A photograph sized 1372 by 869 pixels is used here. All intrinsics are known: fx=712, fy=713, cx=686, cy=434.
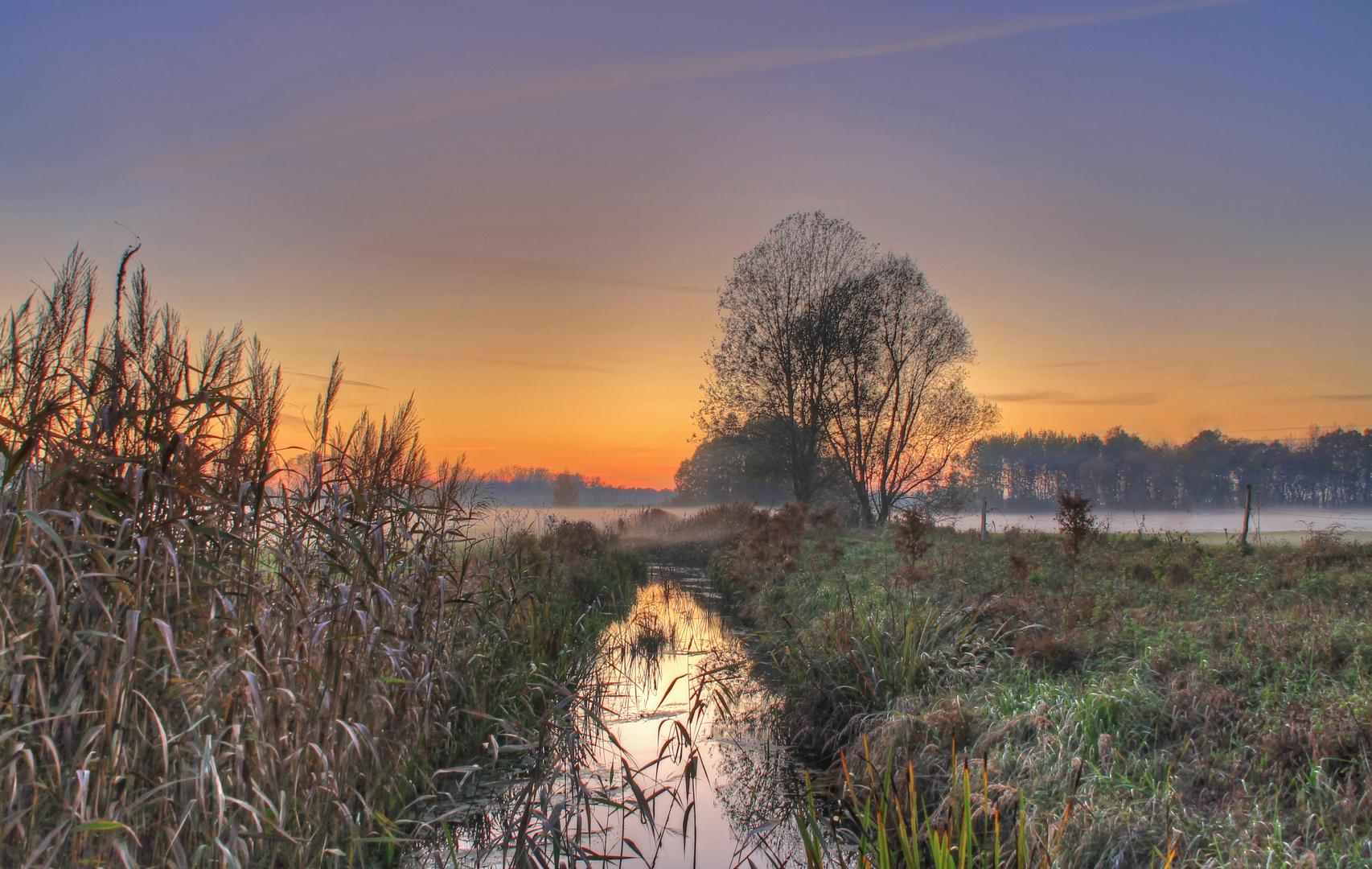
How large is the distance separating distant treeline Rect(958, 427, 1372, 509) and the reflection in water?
1553 inches

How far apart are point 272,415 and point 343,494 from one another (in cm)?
66

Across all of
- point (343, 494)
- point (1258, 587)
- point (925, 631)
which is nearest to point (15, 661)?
point (343, 494)

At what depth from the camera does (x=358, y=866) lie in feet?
11.8

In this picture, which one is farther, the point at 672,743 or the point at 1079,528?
the point at 1079,528

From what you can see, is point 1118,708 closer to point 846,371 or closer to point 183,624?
point 183,624

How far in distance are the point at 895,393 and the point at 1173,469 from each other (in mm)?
39079

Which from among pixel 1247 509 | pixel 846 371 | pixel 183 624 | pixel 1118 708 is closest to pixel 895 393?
pixel 846 371

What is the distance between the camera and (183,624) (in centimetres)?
293

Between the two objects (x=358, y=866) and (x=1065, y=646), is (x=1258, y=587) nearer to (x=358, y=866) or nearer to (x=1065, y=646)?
(x=1065, y=646)

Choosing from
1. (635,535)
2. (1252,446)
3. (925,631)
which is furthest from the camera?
(1252,446)

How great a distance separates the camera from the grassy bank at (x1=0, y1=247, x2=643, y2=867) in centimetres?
250

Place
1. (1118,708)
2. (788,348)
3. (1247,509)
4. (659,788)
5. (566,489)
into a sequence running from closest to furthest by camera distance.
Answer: (1118,708), (659,788), (1247,509), (788,348), (566,489)

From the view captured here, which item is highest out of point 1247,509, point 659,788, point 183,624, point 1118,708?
point 1247,509

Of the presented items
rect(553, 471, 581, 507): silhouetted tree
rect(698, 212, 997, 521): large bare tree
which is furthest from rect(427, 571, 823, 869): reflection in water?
rect(553, 471, 581, 507): silhouetted tree
